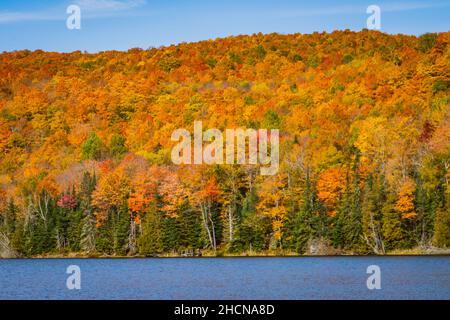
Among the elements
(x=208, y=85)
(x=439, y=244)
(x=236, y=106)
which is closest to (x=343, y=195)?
(x=439, y=244)

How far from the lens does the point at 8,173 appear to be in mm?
126625

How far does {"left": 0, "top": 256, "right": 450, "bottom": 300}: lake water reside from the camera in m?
46.1

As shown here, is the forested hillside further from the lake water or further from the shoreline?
the lake water

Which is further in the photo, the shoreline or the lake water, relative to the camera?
the shoreline

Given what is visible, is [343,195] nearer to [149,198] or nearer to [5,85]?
[149,198]

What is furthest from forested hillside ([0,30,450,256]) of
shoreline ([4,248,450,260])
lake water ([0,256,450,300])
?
lake water ([0,256,450,300])

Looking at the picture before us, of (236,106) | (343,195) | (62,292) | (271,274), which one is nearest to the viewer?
(62,292)

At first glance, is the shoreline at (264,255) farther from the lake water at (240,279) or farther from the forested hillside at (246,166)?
the lake water at (240,279)

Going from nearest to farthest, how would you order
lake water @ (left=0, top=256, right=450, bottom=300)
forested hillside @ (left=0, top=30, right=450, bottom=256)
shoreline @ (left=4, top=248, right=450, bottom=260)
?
lake water @ (left=0, top=256, right=450, bottom=300)
shoreline @ (left=4, top=248, right=450, bottom=260)
forested hillside @ (left=0, top=30, right=450, bottom=256)

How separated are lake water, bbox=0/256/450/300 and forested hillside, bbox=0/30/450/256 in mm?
7897

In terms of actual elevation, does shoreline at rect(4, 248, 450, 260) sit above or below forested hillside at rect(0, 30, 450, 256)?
below

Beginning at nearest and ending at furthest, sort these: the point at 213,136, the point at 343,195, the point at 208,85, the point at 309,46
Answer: the point at 343,195 → the point at 213,136 → the point at 208,85 → the point at 309,46

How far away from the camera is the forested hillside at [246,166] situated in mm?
80625

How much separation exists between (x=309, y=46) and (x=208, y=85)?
30247 mm
